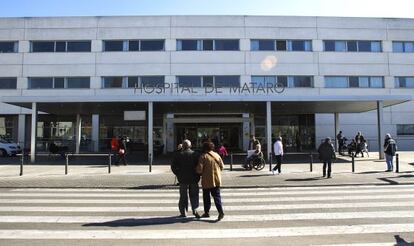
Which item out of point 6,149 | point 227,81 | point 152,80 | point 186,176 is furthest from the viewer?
point 227,81

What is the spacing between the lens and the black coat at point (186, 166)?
913cm

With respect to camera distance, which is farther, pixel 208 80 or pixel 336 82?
pixel 336 82

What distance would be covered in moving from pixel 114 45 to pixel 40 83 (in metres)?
7.43

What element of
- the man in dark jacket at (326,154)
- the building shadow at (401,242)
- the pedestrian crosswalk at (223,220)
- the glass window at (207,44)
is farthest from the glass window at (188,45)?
the building shadow at (401,242)

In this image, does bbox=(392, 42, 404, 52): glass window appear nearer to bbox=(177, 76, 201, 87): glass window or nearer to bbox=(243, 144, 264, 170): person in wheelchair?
bbox=(177, 76, 201, 87): glass window

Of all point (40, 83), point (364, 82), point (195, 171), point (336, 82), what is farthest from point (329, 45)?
point (195, 171)

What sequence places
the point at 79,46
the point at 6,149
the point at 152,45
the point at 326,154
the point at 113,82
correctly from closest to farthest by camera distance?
1. the point at 326,154
2. the point at 6,149
3. the point at 113,82
4. the point at 152,45
5. the point at 79,46

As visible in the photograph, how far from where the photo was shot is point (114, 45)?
40531 mm

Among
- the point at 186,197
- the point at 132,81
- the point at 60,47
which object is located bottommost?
the point at 186,197

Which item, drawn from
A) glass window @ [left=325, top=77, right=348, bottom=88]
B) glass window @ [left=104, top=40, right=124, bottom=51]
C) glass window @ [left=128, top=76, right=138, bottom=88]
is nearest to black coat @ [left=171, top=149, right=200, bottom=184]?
glass window @ [left=128, top=76, right=138, bottom=88]

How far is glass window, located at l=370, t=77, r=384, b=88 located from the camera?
40.9m

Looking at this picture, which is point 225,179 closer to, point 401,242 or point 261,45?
point 401,242

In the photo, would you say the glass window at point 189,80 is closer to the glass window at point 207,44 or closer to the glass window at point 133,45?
the glass window at point 207,44

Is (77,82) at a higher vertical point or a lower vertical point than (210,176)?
higher
